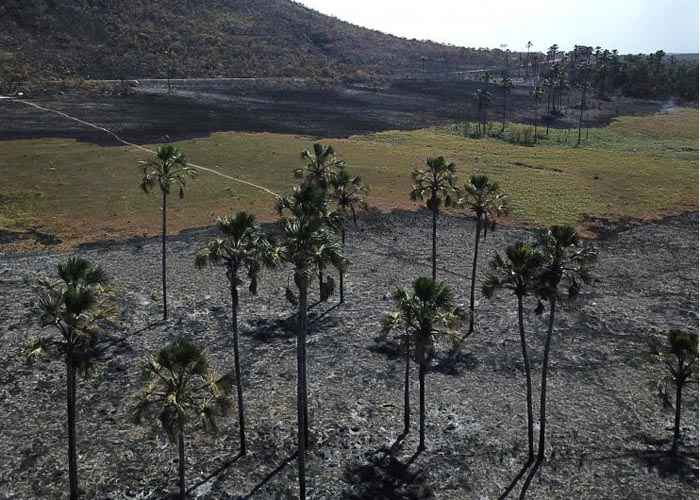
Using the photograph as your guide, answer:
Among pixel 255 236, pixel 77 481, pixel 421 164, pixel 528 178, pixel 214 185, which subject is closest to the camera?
pixel 77 481

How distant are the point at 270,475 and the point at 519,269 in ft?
61.0

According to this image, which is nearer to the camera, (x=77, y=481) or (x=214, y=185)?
(x=77, y=481)

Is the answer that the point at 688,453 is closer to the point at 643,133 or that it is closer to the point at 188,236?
the point at 188,236

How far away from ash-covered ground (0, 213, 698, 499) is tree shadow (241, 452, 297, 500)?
11cm

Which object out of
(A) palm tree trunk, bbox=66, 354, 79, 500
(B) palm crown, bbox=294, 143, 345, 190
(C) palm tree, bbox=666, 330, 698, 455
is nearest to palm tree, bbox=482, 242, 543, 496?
(C) palm tree, bbox=666, 330, 698, 455

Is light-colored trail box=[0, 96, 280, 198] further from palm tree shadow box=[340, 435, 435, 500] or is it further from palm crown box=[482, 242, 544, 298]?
palm tree shadow box=[340, 435, 435, 500]

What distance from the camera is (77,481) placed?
32156 mm

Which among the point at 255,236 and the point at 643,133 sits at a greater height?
the point at 643,133

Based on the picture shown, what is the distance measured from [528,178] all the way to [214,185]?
54741mm

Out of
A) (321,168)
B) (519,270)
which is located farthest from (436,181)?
(519,270)

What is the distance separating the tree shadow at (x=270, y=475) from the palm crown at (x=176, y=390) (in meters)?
7.79

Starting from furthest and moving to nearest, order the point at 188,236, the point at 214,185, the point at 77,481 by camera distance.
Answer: the point at 214,185, the point at 188,236, the point at 77,481

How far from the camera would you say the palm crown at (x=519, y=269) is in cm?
3353

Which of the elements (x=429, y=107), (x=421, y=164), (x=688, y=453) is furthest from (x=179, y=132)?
(x=688, y=453)
